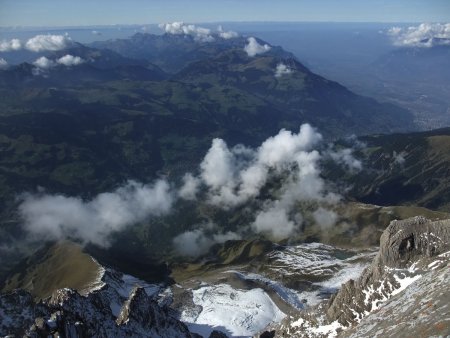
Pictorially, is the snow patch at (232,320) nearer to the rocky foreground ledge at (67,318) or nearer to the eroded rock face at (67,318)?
the rocky foreground ledge at (67,318)

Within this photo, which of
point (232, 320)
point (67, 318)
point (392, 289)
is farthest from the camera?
point (232, 320)

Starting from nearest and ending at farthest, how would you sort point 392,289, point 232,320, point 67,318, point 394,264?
point 392,289, point 394,264, point 67,318, point 232,320

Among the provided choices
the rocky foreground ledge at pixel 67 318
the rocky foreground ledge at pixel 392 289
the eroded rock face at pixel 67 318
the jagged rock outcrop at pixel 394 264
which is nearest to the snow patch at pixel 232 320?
the rocky foreground ledge at pixel 67 318

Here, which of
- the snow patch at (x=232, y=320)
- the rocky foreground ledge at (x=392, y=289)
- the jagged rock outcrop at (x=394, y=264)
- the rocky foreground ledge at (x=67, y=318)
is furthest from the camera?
the snow patch at (x=232, y=320)

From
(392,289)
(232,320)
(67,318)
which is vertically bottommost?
(232,320)

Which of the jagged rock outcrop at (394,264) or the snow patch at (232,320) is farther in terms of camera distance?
the snow patch at (232,320)

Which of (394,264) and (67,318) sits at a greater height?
(394,264)

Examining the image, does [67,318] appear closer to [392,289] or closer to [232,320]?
[392,289]

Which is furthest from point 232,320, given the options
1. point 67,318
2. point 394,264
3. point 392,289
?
point 392,289
